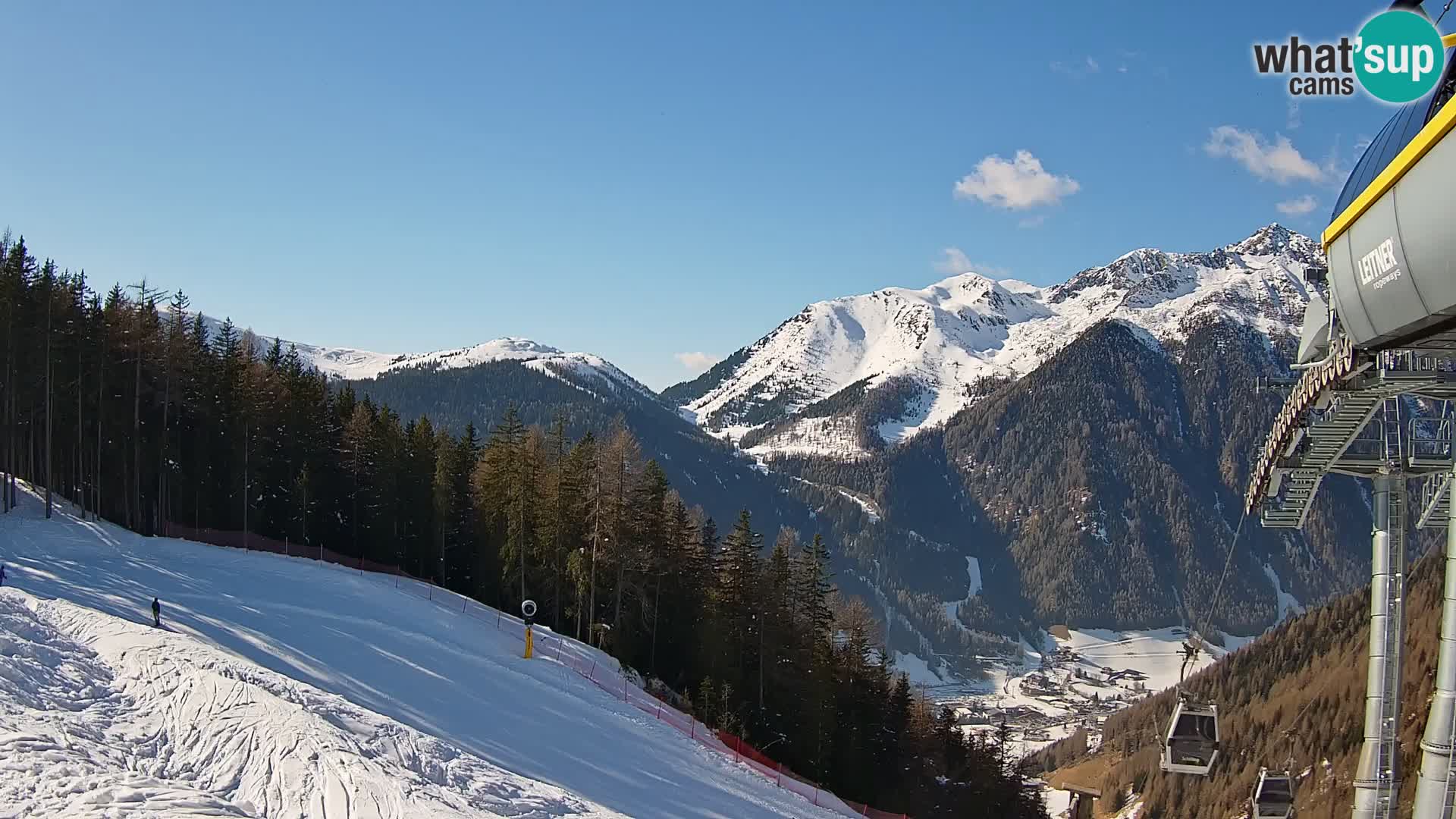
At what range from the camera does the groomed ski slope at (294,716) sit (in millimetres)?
15656

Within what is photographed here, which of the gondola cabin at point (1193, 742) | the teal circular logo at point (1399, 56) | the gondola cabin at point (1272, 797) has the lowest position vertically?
the gondola cabin at point (1272, 797)

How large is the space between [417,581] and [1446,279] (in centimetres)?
4104

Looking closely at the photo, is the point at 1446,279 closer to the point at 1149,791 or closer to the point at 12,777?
the point at 12,777

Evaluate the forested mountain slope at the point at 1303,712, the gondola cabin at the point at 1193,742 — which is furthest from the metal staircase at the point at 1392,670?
the forested mountain slope at the point at 1303,712

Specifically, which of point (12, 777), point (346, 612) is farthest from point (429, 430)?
point (12, 777)

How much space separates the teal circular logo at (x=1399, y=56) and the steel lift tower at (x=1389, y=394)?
17 centimetres

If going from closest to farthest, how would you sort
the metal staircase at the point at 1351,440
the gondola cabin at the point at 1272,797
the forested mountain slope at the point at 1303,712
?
the metal staircase at the point at 1351,440, the gondola cabin at the point at 1272,797, the forested mountain slope at the point at 1303,712

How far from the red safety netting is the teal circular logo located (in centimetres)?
2426

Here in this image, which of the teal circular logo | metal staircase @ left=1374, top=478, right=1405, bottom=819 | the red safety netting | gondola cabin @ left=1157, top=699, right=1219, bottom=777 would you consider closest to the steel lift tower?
metal staircase @ left=1374, top=478, right=1405, bottom=819

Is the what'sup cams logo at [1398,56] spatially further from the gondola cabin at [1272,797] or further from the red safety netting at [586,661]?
the red safety netting at [586,661]

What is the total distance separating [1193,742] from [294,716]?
51.5 ft

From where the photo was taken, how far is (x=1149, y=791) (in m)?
66.9

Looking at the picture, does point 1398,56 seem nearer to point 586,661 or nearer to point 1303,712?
point 586,661

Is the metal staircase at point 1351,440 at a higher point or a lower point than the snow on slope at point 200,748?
higher
